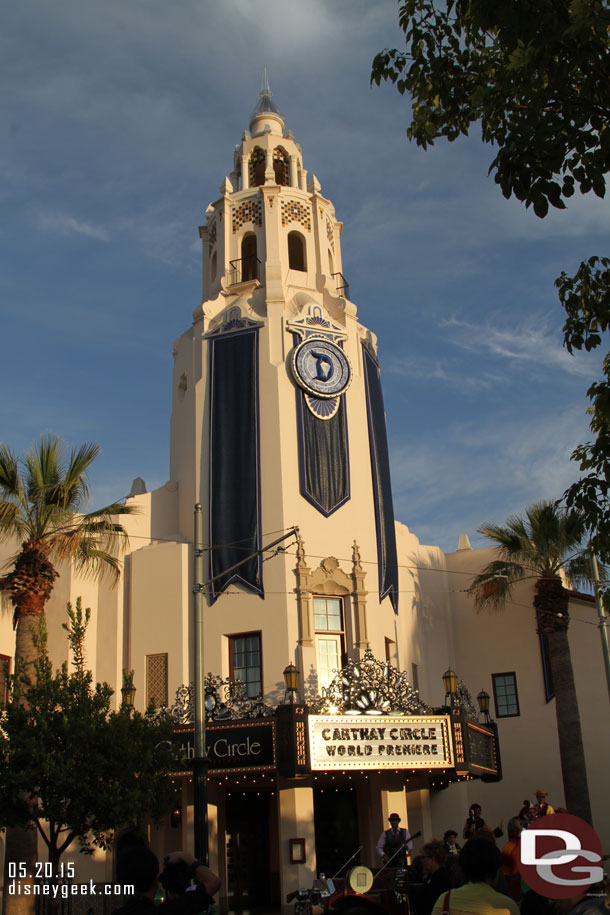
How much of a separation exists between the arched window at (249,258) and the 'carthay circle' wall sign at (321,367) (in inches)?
171

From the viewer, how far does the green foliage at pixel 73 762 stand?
17516mm

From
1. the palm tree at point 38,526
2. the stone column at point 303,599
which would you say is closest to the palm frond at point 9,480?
the palm tree at point 38,526

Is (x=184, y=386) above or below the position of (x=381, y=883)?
above

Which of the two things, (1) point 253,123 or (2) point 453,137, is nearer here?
(2) point 453,137

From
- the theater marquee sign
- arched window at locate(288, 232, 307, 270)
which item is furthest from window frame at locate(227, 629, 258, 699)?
arched window at locate(288, 232, 307, 270)

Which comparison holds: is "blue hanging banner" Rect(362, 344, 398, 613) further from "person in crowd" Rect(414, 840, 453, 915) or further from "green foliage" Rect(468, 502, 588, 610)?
"person in crowd" Rect(414, 840, 453, 915)

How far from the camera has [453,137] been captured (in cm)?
1130

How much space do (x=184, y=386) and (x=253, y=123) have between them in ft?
37.0

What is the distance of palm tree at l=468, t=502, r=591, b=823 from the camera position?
91.5ft

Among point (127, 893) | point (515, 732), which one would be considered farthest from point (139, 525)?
point (127, 893)

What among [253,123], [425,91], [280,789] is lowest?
[280,789]

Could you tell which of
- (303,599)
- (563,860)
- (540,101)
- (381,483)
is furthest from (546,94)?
(381,483)

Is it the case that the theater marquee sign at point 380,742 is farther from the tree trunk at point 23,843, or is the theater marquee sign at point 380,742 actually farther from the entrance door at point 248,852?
the tree trunk at point 23,843

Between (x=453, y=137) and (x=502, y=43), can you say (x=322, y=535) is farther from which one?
(x=502, y=43)
